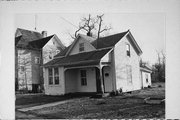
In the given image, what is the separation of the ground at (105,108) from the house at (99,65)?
885mm

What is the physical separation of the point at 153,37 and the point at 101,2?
1.56 metres

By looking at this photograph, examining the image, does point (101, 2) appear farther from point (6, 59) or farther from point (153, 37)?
point (6, 59)

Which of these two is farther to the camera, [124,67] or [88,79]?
[88,79]

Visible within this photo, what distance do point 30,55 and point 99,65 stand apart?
7.32 ft

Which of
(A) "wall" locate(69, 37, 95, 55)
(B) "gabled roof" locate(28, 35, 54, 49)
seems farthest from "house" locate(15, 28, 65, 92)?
(A) "wall" locate(69, 37, 95, 55)

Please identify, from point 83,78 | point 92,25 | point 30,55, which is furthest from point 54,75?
point 92,25

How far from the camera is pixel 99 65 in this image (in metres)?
6.67

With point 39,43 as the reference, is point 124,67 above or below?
below

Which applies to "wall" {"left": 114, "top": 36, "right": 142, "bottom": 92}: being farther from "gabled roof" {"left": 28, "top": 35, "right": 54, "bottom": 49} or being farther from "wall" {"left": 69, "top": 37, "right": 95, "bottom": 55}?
"gabled roof" {"left": 28, "top": 35, "right": 54, "bottom": 49}

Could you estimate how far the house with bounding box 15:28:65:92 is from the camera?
5.07m

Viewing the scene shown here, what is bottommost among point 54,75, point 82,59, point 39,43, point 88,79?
point 88,79

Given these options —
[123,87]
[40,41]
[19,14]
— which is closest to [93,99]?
[123,87]

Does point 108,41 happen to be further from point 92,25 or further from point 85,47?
point 85,47

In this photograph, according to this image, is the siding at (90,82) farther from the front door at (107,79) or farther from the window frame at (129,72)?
the window frame at (129,72)
